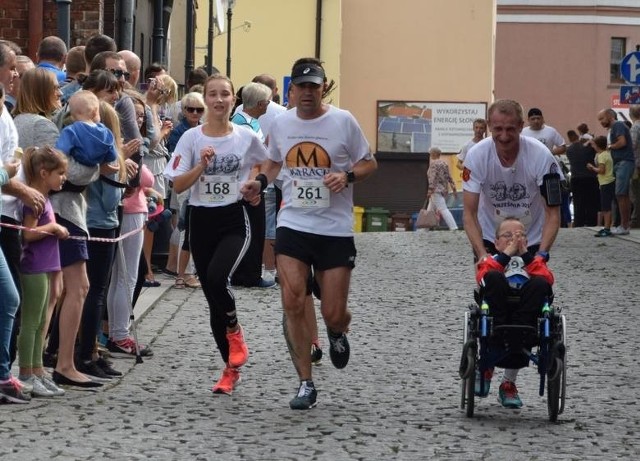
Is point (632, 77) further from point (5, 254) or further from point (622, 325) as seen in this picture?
point (5, 254)

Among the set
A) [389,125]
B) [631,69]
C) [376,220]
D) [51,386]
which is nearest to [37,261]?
[51,386]

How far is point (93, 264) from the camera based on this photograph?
1001cm

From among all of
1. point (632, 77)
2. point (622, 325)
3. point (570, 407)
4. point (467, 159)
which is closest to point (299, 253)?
point (467, 159)

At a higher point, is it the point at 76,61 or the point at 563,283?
the point at 76,61

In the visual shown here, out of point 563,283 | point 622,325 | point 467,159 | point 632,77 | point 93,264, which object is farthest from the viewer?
point 632,77

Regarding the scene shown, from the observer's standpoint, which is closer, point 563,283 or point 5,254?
point 5,254

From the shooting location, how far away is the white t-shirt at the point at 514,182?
9266 millimetres

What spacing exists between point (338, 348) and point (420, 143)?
40519mm

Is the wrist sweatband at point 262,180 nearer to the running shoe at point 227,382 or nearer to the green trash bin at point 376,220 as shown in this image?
the running shoe at point 227,382

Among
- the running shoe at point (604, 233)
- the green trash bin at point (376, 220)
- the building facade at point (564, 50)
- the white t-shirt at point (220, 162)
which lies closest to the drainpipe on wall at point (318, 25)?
the green trash bin at point (376, 220)

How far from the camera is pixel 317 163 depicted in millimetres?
9359

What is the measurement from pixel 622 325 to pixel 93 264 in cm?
518

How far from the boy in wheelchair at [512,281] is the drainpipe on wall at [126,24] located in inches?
383

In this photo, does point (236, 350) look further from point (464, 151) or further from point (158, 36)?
point (464, 151)
